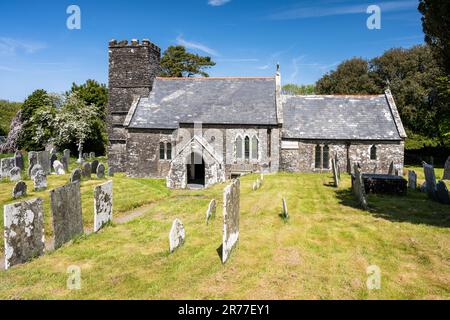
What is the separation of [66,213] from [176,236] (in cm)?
390

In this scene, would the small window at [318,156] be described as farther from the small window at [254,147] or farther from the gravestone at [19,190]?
the gravestone at [19,190]

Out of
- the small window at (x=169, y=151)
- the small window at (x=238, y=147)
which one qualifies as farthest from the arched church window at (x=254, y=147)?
the small window at (x=169, y=151)

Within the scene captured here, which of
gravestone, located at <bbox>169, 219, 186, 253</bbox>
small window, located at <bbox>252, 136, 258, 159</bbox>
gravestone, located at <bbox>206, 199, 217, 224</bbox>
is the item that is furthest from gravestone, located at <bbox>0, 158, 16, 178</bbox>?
gravestone, located at <bbox>169, 219, 186, 253</bbox>

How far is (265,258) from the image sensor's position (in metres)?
9.38

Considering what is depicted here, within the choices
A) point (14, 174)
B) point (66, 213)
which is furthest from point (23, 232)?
point (14, 174)

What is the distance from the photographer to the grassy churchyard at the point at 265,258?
7.50 metres

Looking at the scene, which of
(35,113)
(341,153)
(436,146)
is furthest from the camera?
(35,113)

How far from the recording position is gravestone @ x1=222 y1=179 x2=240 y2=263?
9.09m

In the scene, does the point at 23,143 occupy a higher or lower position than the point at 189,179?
higher

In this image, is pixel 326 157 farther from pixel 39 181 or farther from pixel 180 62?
pixel 180 62
